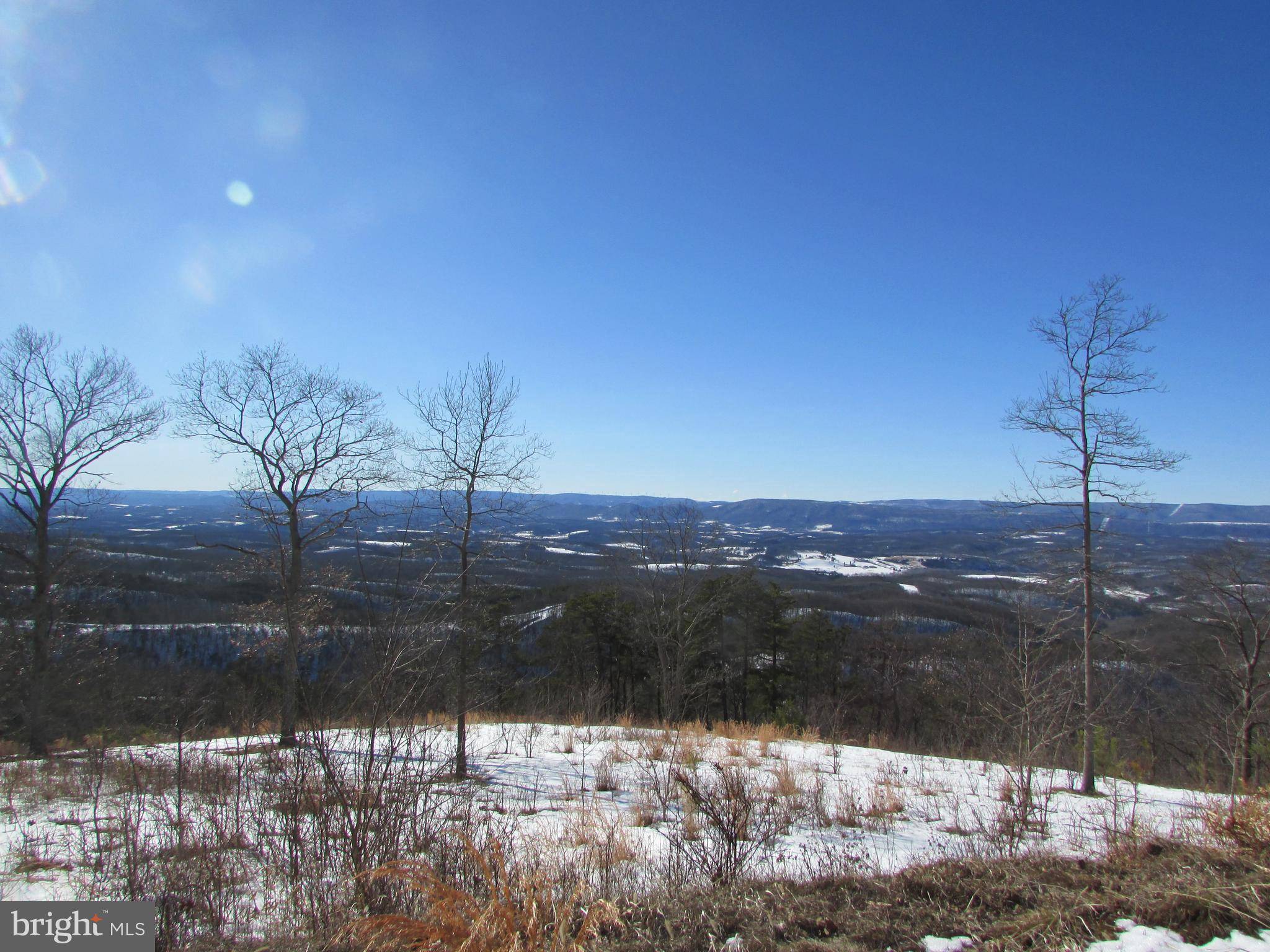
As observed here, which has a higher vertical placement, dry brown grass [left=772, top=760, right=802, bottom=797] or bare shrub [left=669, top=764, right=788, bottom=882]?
bare shrub [left=669, top=764, right=788, bottom=882]

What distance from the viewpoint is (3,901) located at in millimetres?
3480

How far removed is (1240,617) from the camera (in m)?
18.1

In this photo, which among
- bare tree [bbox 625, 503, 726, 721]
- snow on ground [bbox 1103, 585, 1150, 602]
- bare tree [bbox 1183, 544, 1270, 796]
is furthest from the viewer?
bare tree [bbox 625, 503, 726, 721]

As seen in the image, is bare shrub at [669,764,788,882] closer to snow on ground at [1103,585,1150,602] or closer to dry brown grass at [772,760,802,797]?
dry brown grass at [772,760,802,797]

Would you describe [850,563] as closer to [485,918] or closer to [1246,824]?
[1246,824]

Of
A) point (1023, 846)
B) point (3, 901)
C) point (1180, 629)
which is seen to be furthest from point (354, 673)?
point (1180, 629)

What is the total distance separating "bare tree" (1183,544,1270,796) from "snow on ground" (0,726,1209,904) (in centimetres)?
1131

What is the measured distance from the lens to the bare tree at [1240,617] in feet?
56.6

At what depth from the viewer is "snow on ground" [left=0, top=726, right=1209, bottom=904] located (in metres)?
4.52

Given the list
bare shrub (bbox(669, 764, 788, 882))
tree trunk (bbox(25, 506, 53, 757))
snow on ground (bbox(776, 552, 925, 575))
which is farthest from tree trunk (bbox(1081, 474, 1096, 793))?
snow on ground (bbox(776, 552, 925, 575))

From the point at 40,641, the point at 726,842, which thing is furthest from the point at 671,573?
the point at 40,641

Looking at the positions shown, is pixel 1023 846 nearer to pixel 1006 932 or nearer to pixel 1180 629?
pixel 1006 932

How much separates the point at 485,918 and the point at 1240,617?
24780 mm

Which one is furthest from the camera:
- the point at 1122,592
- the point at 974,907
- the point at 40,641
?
the point at 40,641
